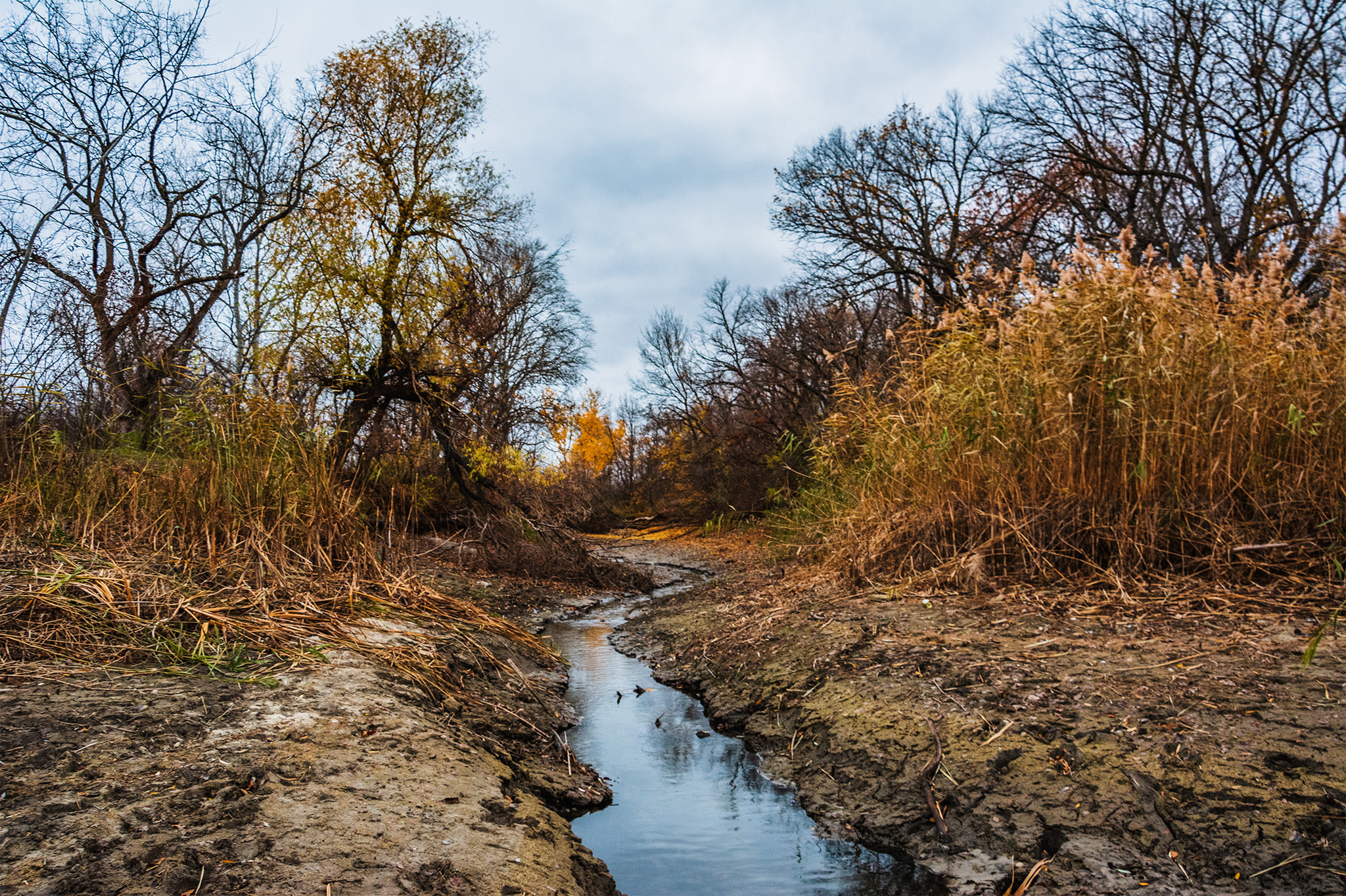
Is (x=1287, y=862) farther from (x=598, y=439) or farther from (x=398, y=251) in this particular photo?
(x=598, y=439)

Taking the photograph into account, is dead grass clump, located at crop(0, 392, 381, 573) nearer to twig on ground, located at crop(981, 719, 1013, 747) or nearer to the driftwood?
the driftwood

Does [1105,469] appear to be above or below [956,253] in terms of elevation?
below

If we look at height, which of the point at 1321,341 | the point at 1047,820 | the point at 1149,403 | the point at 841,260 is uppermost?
the point at 841,260

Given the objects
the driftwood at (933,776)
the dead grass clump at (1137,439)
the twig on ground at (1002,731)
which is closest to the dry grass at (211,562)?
the driftwood at (933,776)

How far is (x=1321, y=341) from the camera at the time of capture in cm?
420

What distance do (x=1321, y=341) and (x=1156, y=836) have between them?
12.5 feet

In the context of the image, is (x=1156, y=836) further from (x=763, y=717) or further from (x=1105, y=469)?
(x=1105, y=469)

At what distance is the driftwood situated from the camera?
2246mm

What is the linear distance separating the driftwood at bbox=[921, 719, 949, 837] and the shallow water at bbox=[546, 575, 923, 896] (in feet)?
0.56

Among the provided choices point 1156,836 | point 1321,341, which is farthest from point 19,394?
point 1321,341

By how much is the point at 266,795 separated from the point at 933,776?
206 centimetres

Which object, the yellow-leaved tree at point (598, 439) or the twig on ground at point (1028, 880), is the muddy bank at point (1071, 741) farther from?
the yellow-leaved tree at point (598, 439)

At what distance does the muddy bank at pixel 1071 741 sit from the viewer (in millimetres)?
1913

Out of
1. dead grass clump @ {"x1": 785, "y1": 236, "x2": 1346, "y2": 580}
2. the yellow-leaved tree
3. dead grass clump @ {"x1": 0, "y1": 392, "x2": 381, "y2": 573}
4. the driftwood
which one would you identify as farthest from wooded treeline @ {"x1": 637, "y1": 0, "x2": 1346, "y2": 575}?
the yellow-leaved tree
